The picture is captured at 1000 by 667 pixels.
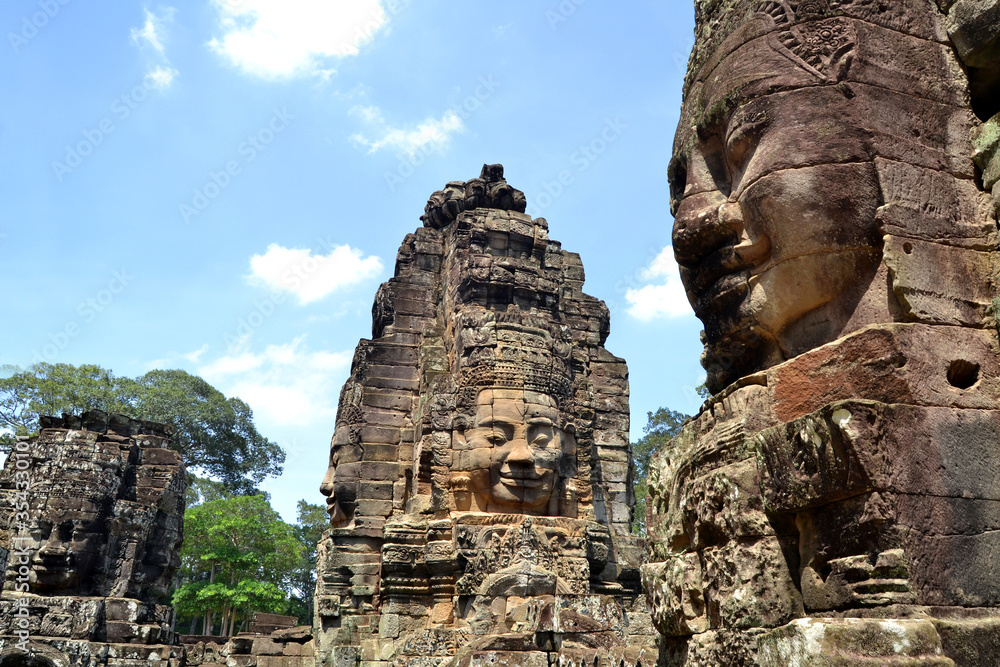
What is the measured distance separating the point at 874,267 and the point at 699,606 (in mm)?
1549

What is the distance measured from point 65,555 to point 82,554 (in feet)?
1.05

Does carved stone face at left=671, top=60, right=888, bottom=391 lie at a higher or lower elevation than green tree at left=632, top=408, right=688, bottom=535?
lower

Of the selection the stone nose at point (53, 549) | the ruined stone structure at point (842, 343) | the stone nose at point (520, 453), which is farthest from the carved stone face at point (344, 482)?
the ruined stone structure at point (842, 343)

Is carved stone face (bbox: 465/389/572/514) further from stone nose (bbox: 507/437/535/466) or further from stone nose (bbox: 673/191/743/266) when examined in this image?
stone nose (bbox: 673/191/743/266)

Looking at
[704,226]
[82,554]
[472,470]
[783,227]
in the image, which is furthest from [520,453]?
[82,554]

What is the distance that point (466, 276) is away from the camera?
12969 millimetres

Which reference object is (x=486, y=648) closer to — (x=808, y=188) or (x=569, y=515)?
(x=569, y=515)

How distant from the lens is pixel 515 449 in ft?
37.0

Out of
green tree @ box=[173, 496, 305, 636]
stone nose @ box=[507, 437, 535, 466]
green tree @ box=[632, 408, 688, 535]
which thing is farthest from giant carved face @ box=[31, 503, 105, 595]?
green tree @ box=[632, 408, 688, 535]

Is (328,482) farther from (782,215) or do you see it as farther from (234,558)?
(234,558)

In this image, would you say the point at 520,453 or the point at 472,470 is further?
the point at 472,470

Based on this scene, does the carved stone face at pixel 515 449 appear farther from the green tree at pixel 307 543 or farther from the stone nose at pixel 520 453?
the green tree at pixel 307 543

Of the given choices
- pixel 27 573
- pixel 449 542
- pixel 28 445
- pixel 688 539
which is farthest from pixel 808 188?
pixel 28 445

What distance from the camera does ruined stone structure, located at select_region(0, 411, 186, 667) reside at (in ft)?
43.2
